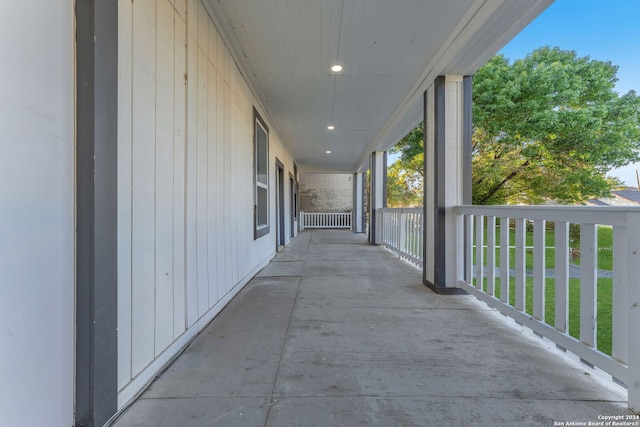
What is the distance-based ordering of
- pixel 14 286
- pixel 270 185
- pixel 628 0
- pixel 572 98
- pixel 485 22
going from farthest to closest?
pixel 572 98, pixel 628 0, pixel 270 185, pixel 485 22, pixel 14 286

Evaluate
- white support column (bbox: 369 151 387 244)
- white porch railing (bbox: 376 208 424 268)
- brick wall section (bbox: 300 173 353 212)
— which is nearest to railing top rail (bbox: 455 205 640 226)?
white porch railing (bbox: 376 208 424 268)

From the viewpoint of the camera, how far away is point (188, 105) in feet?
6.89

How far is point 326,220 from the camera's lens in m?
14.6

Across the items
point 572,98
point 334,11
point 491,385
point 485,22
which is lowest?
point 491,385

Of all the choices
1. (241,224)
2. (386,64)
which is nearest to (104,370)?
(241,224)

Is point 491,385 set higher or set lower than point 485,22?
lower

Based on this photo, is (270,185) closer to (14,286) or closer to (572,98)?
(14,286)

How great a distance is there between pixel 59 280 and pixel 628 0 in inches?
402

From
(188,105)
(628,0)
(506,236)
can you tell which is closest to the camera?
(188,105)

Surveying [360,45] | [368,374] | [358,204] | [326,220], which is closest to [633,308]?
[368,374]

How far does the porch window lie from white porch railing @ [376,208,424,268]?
237cm

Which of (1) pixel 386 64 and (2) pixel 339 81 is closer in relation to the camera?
(1) pixel 386 64

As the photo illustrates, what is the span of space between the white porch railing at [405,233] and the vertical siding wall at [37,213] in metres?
4.07

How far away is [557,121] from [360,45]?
307 inches
